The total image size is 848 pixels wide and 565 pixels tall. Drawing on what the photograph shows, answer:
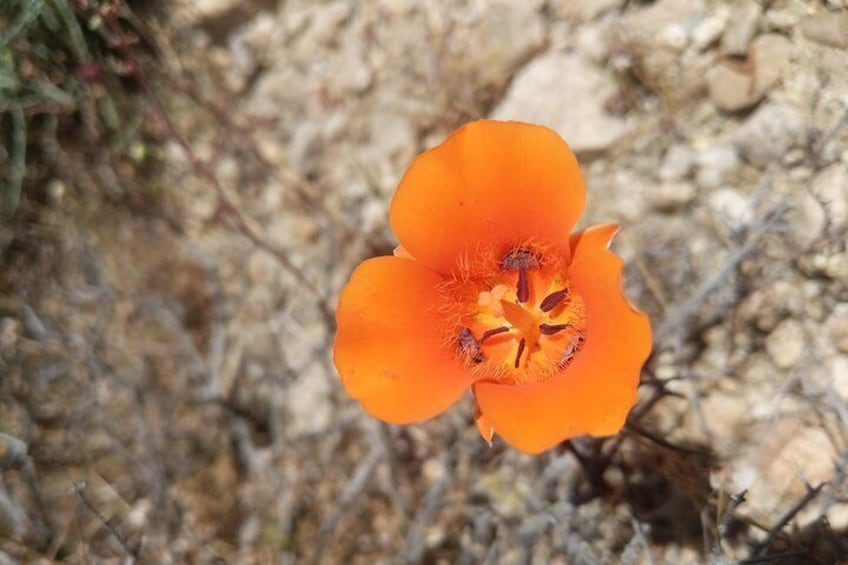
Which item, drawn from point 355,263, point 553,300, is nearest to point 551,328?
point 553,300

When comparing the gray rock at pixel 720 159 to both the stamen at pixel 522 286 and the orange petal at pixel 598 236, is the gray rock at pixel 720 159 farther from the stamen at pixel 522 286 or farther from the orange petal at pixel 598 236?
the orange petal at pixel 598 236

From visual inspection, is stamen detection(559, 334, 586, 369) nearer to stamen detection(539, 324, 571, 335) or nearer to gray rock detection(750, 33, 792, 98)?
stamen detection(539, 324, 571, 335)

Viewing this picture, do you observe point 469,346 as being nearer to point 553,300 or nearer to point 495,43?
point 553,300

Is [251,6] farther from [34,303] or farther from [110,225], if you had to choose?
[34,303]

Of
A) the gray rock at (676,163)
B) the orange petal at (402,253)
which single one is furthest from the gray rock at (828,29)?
the orange petal at (402,253)

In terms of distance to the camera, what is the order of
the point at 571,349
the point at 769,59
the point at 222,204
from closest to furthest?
the point at 571,349 → the point at 769,59 → the point at 222,204

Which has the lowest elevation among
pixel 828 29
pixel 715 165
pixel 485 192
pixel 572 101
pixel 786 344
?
pixel 786 344
